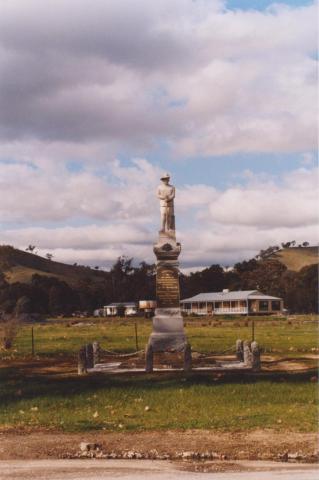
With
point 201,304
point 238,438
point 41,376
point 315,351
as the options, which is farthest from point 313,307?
point 238,438

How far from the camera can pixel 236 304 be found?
9075 cm

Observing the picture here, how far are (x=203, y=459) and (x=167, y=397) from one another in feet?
16.3

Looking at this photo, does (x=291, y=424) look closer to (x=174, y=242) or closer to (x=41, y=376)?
(x=41, y=376)

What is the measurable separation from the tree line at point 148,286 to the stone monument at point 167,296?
6584cm

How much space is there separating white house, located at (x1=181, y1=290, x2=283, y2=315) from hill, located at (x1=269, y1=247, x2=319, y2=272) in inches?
3508

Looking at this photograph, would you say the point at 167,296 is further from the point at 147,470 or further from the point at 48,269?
the point at 48,269

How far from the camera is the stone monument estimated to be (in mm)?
23422

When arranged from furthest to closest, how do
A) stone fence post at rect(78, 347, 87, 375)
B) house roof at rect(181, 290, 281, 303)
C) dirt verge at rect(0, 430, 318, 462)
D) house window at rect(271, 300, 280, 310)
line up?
house window at rect(271, 300, 280, 310) < house roof at rect(181, 290, 281, 303) < stone fence post at rect(78, 347, 87, 375) < dirt verge at rect(0, 430, 318, 462)

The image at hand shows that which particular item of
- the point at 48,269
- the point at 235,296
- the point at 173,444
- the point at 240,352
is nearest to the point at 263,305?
the point at 235,296

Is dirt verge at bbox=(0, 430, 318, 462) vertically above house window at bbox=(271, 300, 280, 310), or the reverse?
house window at bbox=(271, 300, 280, 310)

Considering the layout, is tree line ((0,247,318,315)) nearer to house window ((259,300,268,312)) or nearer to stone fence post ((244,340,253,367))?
house window ((259,300,268,312))

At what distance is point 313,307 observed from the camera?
9456 centimetres

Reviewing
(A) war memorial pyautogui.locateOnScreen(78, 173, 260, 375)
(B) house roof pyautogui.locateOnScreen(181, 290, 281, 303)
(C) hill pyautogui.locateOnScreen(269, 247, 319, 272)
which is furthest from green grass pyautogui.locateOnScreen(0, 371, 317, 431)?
(C) hill pyautogui.locateOnScreen(269, 247, 319, 272)

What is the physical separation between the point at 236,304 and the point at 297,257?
10050 centimetres
